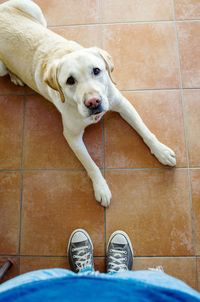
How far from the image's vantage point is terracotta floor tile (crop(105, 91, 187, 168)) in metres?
1.99

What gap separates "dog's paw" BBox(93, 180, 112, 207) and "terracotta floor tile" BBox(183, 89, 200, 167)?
0.53 meters

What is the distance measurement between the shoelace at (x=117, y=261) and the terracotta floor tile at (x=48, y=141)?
53 centimetres

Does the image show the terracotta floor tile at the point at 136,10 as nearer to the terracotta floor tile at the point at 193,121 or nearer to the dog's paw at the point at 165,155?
the terracotta floor tile at the point at 193,121

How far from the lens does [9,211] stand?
2.00m

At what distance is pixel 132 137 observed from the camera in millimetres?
2029

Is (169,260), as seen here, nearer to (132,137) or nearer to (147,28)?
(132,137)

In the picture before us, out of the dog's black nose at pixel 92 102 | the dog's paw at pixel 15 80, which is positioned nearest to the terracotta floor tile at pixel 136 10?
the dog's paw at pixel 15 80

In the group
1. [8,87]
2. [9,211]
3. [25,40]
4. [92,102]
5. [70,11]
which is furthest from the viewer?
[70,11]

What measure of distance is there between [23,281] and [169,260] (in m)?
0.94

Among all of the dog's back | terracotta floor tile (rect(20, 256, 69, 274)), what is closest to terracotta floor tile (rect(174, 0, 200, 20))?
the dog's back

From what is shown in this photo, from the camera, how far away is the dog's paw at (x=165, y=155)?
193cm

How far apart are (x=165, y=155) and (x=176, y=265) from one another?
62 centimetres

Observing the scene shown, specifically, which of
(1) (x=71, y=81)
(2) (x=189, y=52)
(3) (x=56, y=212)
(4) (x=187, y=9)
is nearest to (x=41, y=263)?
(3) (x=56, y=212)

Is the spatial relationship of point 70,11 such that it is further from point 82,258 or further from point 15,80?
point 82,258
